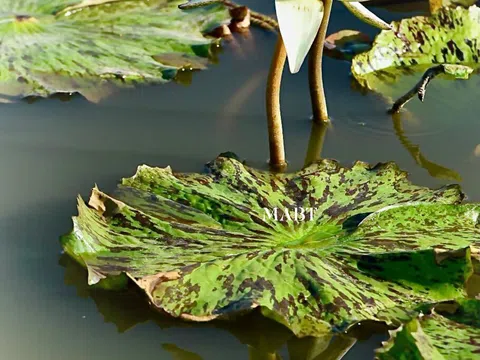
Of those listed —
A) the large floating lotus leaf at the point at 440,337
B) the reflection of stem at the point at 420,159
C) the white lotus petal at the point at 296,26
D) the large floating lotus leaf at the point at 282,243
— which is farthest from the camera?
the reflection of stem at the point at 420,159

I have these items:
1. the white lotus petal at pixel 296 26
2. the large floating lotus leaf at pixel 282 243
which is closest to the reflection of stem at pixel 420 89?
the large floating lotus leaf at pixel 282 243

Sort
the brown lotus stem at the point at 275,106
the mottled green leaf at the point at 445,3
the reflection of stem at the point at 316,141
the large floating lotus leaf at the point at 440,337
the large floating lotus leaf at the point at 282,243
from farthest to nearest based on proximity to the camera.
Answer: the mottled green leaf at the point at 445,3
the reflection of stem at the point at 316,141
the brown lotus stem at the point at 275,106
the large floating lotus leaf at the point at 282,243
the large floating lotus leaf at the point at 440,337

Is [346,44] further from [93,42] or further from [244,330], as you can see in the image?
[244,330]

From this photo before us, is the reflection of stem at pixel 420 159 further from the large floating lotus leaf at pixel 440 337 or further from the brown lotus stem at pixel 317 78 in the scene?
the large floating lotus leaf at pixel 440 337

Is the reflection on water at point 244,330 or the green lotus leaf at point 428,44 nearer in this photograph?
the reflection on water at point 244,330

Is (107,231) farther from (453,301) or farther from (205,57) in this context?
(205,57)

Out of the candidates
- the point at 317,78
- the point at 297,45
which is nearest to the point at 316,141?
the point at 317,78
